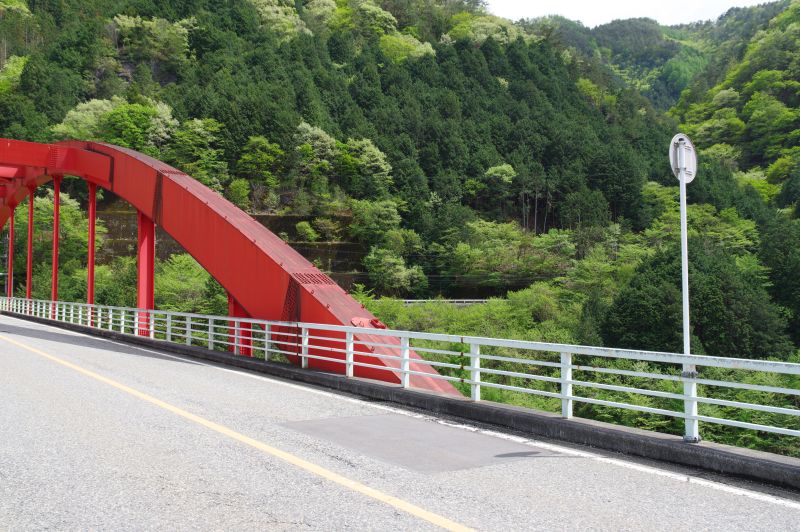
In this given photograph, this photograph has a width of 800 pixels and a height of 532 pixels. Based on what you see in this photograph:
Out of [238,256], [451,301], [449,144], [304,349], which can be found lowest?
[451,301]

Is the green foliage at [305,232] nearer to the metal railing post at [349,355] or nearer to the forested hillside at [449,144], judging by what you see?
the forested hillside at [449,144]

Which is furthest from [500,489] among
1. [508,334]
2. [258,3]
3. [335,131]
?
[258,3]

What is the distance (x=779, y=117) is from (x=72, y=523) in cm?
11446

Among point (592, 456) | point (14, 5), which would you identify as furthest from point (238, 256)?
point (14, 5)

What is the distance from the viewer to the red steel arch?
39.6 ft

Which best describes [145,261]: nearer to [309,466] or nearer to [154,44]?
[309,466]

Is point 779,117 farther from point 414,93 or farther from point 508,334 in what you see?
point 508,334

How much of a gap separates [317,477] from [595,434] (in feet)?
9.50

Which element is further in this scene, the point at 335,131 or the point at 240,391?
the point at 335,131

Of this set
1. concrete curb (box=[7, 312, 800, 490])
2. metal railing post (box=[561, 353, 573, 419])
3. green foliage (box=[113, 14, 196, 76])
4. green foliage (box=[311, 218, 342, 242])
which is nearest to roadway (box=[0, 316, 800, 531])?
concrete curb (box=[7, 312, 800, 490])

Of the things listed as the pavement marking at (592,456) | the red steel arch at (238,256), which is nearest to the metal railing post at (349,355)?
the red steel arch at (238,256)

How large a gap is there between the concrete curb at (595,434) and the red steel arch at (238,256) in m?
0.60

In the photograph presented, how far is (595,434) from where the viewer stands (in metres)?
6.48

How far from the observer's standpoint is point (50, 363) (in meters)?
13.2
